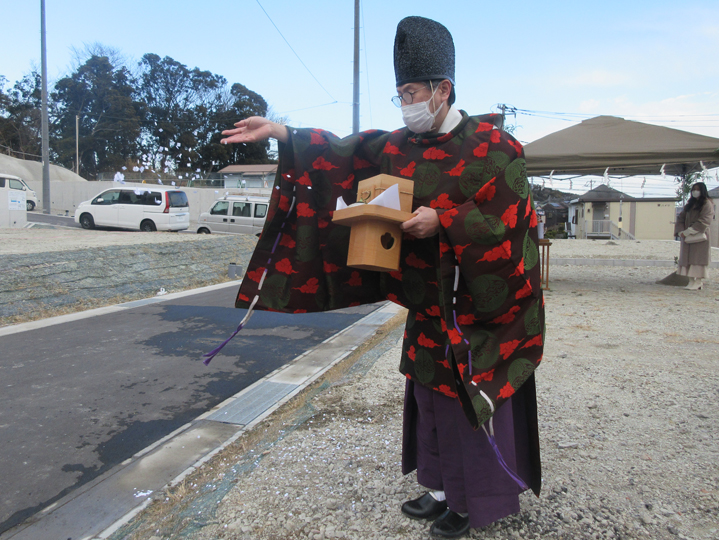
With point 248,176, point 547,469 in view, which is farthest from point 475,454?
point 248,176

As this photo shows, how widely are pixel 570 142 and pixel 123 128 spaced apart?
4256 cm

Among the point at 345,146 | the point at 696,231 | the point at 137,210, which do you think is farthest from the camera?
the point at 137,210

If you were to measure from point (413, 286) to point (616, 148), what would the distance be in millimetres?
7107

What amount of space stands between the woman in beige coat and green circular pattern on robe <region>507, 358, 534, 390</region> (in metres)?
7.32

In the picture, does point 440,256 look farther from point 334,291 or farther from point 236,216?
point 236,216

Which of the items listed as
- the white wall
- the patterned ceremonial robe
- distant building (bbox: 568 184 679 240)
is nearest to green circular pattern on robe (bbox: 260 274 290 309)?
the patterned ceremonial robe

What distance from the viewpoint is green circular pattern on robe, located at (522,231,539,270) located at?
173cm

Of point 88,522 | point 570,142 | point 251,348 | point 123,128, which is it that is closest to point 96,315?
point 251,348

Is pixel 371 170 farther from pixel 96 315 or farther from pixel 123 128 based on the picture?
pixel 123 128

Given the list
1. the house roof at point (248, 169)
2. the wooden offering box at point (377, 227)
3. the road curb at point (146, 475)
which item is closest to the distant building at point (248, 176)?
the house roof at point (248, 169)

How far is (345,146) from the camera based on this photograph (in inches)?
83.0

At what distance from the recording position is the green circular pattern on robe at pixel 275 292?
2148 millimetres

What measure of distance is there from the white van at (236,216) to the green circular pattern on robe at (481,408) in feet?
48.0

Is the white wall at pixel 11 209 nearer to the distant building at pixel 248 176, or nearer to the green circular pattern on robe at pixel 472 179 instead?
the distant building at pixel 248 176
